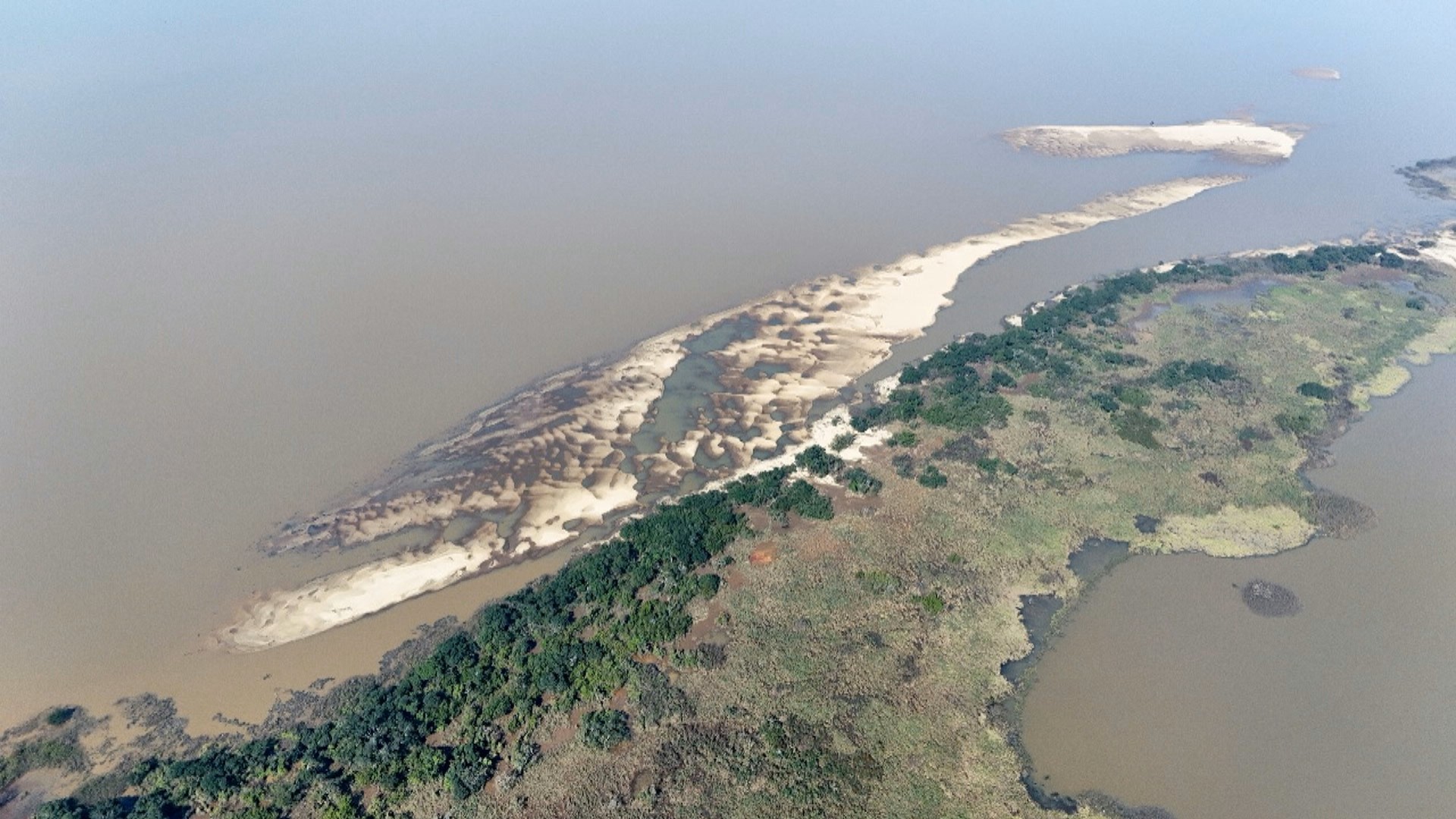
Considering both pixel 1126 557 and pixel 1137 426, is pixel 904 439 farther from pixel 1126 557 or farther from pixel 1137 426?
pixel 1137 426

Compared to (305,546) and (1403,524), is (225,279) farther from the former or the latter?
(1403,524)

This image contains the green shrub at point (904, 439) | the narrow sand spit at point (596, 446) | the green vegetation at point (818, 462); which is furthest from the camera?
the green shrub at point (904, 439)

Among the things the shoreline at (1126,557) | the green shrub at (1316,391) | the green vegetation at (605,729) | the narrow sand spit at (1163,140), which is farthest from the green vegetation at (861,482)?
the narrow sand spit at (1163,140)

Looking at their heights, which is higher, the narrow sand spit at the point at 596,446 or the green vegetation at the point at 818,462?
the narrow sand spit at the point at 596,446

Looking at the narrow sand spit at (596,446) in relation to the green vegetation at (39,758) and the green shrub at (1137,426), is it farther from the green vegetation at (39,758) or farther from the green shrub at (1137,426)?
the green shrub at (1137,426)

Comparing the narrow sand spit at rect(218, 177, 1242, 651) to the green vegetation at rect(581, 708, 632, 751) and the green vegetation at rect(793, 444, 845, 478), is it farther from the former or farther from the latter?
Result: the green vegetation at rect(581, 708, 632, 751)
